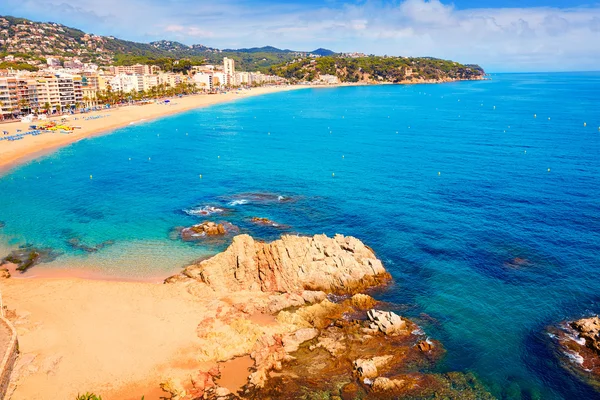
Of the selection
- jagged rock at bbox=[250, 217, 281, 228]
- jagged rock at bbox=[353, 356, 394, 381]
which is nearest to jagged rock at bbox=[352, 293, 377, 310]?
jagged rock at bbox=[353, 356, 394, 381]

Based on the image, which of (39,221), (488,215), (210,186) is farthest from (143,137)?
(488,215)

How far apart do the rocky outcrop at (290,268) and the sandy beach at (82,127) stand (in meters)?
57.4

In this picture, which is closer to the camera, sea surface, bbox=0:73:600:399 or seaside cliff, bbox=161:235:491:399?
seaside cliff, bbox=161:235:491:399

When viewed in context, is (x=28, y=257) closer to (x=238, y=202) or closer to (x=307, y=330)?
(x=238, y=202)

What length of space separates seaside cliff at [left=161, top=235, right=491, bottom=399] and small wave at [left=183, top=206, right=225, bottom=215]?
1514 cm

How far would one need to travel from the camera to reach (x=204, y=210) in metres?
53.3

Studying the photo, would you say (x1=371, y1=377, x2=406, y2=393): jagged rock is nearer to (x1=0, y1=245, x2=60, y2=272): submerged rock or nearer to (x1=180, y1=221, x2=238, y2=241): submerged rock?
(x1=180, y1=221, x2=238, y2=241): submerged rock

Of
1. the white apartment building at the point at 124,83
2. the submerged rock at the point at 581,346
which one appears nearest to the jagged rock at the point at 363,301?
the submerged rock at the point at 581,346

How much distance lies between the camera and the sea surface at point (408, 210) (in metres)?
31.0

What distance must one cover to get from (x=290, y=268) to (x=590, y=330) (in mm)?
20695

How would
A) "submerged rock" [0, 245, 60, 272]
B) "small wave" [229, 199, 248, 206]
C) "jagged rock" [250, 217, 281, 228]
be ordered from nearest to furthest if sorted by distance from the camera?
"submerged rock" [0, 245, 60, 272], "jagged rock" [250, 217, 281, 228], "small wave" [229, 199, 248, 206]

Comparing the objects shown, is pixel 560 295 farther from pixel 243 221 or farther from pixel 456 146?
pixel 456 146

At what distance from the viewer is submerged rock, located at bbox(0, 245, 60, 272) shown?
39969 millimetres

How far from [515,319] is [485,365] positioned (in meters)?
6.08
